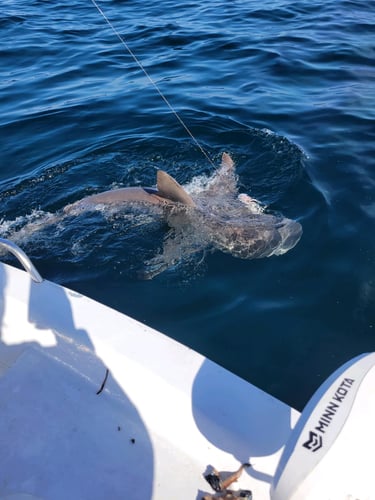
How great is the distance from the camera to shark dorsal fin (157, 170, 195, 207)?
4691mm

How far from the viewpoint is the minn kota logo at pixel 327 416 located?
177cm

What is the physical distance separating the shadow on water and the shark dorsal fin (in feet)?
5.89

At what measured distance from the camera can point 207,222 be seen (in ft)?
17.6

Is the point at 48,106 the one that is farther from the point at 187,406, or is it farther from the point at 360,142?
the point at 187,406

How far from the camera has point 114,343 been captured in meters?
2.89

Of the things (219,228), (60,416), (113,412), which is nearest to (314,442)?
(113,412)

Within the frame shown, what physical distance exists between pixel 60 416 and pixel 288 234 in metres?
3.04

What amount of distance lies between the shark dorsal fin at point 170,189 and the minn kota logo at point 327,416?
3110mm

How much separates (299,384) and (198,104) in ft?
20.6

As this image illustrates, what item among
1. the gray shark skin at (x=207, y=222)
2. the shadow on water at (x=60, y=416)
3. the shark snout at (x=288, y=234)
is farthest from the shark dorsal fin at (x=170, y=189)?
the shadow on water at (x=60, y=416)

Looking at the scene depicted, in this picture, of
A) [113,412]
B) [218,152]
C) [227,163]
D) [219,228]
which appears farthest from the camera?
[218,152]

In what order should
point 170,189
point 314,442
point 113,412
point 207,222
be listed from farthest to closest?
1. point 207,222
2. point 170,189
3. point 113,412
4. point 314,442

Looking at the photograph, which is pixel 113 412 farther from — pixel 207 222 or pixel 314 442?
pixel 207 222

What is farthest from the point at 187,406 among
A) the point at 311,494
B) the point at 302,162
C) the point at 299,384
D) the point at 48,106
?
the point at 48,106
